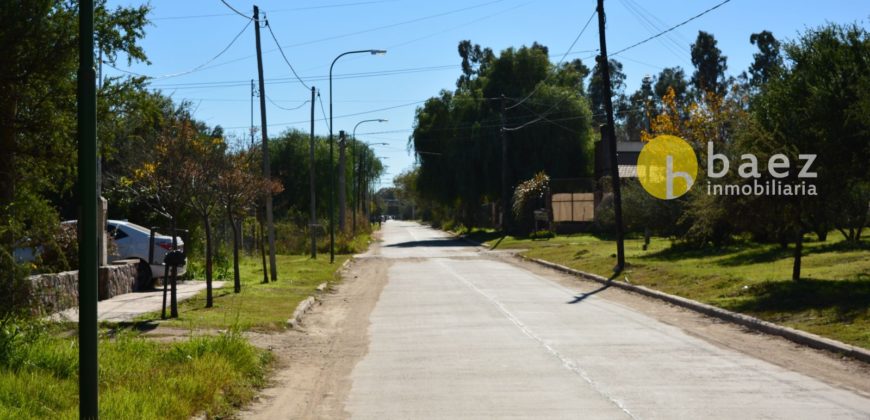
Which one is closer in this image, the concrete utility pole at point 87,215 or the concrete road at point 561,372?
the concrete utility pole at point 87,215

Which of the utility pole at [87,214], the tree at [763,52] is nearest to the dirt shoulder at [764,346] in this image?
the utility pole at [87,214]

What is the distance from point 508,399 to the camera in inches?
381

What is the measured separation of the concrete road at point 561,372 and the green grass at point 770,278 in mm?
2046

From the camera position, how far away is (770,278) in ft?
69.0

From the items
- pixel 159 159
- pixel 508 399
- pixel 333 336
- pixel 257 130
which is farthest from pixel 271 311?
pixel 257 130

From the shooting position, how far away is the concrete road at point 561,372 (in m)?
9.15

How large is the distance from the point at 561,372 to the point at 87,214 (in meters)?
6.20

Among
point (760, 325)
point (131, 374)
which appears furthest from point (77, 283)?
point (760, 325)

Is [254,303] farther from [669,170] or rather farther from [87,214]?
[669,170]

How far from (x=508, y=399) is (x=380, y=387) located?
1609 mm

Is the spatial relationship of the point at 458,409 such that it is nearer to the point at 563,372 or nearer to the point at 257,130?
the point at 563,372

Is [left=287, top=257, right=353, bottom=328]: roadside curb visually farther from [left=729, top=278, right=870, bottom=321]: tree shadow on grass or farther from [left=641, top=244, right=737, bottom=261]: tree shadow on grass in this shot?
[left=641, top=244, right=737, bottom=261]: tree shadow on grass

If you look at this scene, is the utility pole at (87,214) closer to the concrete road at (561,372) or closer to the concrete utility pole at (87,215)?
the concrete utility pole at (87,215)

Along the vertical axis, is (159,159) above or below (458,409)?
above
